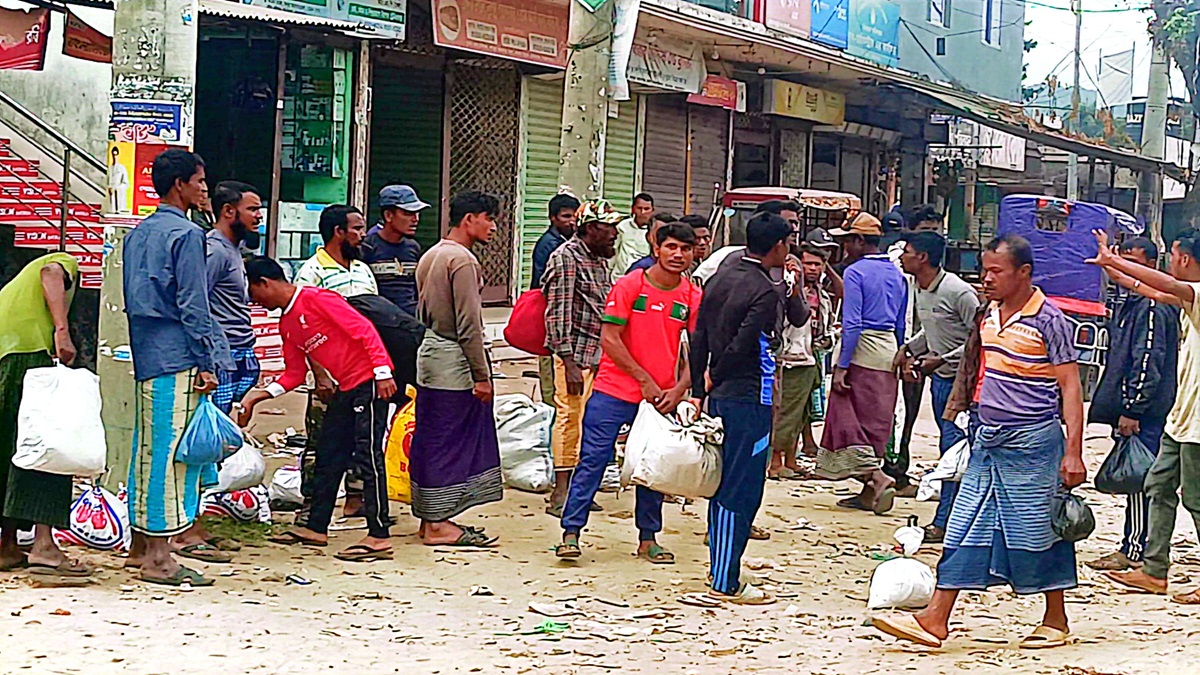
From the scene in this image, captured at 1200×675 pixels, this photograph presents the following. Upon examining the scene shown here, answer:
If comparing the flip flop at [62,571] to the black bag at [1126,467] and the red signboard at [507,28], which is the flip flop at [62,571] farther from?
the red signboard at [507,28]

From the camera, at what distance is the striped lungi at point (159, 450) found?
239 inches

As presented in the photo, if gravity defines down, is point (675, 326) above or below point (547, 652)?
above

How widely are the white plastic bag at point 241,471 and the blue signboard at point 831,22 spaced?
561 inches

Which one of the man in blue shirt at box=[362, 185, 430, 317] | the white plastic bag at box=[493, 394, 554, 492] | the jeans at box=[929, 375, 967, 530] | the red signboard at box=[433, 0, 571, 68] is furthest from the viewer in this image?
the red signboard at box=[433, 0, 571, 68]

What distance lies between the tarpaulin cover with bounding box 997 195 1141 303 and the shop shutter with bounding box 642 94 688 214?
738cm

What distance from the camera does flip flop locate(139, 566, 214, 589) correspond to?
6.17 m

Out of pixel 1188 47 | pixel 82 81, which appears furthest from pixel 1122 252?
pixel 1188 47

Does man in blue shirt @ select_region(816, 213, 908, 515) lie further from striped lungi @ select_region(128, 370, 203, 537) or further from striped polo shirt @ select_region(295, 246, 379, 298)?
striped lungi @ select_region(128, 370, 203, 537)

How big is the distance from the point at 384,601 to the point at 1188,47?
2577 cm

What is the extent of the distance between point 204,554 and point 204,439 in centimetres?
90

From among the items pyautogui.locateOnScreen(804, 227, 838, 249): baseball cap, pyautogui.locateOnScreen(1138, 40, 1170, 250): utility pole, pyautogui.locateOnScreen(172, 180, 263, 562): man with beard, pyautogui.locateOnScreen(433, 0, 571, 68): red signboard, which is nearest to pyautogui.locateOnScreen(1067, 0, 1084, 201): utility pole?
pyautogui.locateOnScreen(1138, 40, 1170, 250): utility pole

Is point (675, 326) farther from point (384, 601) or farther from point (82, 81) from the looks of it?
point (82, 81)

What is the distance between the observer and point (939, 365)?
823cm

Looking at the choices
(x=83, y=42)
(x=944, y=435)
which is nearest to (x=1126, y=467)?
(x=944, y=435)
